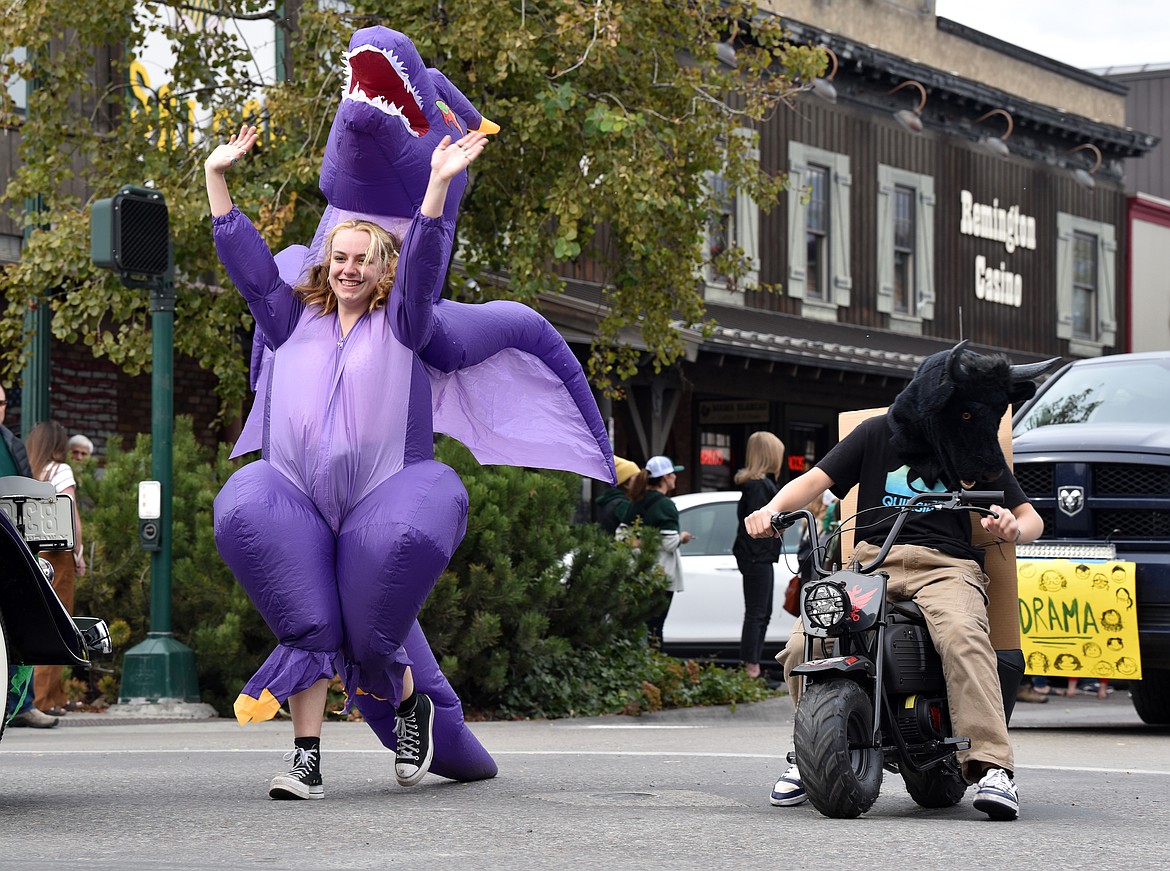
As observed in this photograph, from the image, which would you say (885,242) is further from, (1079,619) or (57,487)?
(57,487)

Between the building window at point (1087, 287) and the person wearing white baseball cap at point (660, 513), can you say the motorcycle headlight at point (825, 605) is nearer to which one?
the person wearing white baseball cap at point (660, 513)

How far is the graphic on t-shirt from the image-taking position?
22.1ft

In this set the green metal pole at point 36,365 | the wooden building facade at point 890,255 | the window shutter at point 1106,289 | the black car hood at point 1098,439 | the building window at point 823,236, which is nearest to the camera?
the black car hood at point 1098,439

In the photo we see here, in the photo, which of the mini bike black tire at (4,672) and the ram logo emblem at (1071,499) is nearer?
the mini bike black tire at (4,672)

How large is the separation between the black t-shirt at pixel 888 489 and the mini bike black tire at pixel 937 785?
0.70 meters

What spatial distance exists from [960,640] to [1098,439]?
15.7ft

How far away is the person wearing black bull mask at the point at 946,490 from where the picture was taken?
641 cm

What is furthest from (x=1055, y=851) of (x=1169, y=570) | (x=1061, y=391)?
(x=1061, y=391)

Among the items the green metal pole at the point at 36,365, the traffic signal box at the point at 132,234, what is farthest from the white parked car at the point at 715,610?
the traffic signal box at the point at 132,234

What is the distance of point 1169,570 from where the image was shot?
10.4m

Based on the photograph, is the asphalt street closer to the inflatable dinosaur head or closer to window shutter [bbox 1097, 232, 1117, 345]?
the inflatable dinosaur head

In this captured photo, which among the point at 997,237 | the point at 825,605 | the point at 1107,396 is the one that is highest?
the point at 997,237

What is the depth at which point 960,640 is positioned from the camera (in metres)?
6.42

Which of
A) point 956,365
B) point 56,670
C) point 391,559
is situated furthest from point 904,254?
point 391,559
